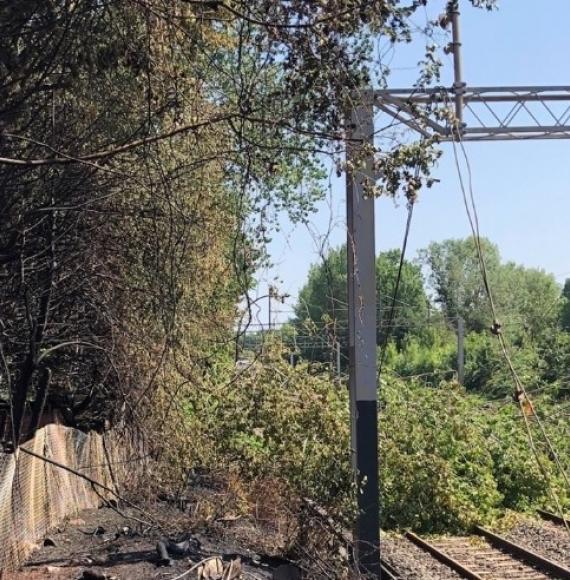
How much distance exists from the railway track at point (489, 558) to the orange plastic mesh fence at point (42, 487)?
5410mm

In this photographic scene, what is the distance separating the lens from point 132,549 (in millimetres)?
9922

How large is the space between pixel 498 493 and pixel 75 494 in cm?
1235

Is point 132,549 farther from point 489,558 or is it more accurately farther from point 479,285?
point 479,285

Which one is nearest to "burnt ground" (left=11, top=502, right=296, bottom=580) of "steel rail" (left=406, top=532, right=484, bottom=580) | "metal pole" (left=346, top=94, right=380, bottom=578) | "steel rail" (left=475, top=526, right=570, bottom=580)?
"metal pole" (left=346, top=94, right=380, bottom=578)

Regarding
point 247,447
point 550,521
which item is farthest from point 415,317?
point 247,447

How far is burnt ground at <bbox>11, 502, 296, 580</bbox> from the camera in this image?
8859 mm

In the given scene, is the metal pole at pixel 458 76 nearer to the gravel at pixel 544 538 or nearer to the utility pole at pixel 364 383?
the utility pole at pixel 364 383

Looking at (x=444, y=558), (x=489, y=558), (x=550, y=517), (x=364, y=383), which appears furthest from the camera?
(x=550, y=517)

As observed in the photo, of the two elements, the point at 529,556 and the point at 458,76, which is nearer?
the point at 458,76

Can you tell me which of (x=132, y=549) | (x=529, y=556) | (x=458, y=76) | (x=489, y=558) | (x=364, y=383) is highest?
(x=458, y=76)

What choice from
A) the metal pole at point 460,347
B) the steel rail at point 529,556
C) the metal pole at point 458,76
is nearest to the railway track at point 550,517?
the steel rail at point 529,556

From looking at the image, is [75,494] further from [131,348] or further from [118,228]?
[118,228]

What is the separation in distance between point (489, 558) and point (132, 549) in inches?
331

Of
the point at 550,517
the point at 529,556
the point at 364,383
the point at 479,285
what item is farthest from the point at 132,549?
the point at 479,285
